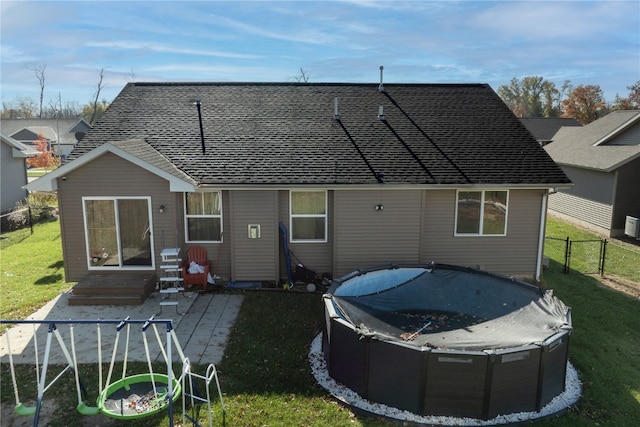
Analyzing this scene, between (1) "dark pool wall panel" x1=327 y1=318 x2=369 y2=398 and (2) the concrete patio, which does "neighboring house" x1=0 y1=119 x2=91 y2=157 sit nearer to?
(2) the concrete patio

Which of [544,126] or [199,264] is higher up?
[544,126]

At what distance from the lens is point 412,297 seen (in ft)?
30.2

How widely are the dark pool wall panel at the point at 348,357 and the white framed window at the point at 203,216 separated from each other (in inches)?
208

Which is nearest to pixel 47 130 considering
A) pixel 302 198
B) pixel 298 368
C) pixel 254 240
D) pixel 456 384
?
pixel 254 240

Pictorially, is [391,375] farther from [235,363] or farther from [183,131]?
[183,131]

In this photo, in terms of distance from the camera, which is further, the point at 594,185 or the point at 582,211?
the point at 582,211

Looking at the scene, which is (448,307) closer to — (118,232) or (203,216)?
(203,216)

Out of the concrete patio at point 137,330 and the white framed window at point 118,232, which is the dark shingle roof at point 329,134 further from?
the concrete patio at point 137,330

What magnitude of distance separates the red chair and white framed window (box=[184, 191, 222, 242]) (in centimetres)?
32

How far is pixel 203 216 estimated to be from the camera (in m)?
11.1

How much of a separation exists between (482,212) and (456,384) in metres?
6.20

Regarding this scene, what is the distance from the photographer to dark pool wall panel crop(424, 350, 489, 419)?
19.6ft

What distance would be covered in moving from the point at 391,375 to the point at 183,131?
9.27m

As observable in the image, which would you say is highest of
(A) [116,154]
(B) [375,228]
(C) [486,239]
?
(A) [116,154]
